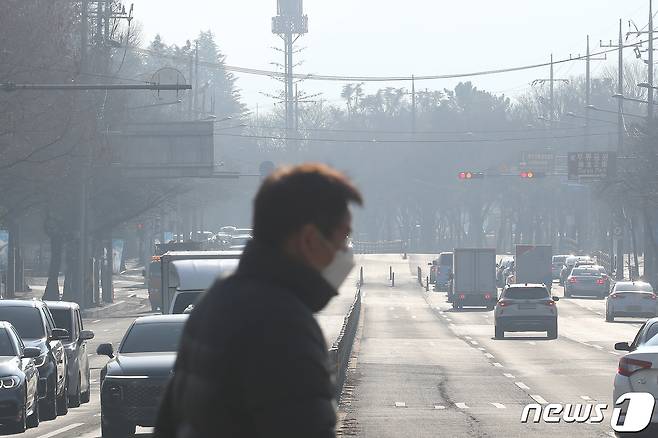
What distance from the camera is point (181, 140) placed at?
7925 cm

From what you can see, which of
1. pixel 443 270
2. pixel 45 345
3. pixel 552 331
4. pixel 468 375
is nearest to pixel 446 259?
pixel 443 270

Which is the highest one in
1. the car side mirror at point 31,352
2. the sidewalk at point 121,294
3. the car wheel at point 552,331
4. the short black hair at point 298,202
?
the short black hair at point 298,202

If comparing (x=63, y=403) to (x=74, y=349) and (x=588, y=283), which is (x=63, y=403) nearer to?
(x=74, y=349)

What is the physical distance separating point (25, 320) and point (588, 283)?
6171 centimetres

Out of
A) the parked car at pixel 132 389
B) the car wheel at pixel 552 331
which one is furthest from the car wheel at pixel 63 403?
the car wheel at pixel 552 331

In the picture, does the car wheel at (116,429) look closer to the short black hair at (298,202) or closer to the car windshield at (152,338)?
the car windshield at (152,338)

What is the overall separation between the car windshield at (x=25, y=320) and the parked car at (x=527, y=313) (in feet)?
86.3

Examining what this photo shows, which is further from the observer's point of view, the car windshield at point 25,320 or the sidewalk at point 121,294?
the sidewalk at point 121,294

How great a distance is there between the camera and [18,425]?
62.0 feet

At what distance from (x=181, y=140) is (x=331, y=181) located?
75501 millimetres

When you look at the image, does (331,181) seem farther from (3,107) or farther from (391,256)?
(391,256)

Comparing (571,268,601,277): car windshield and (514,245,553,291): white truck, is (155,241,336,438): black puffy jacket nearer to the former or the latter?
(514,245,553,291): white truck

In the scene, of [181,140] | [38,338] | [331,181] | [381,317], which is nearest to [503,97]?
[181,140]

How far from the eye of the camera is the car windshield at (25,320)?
885 inches
